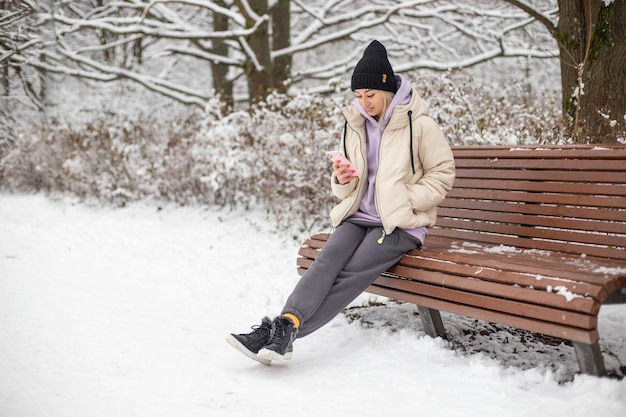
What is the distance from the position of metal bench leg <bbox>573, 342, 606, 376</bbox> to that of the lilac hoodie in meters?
1.04

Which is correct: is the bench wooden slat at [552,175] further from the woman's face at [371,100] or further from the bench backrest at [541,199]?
the woman's face at [371,100]

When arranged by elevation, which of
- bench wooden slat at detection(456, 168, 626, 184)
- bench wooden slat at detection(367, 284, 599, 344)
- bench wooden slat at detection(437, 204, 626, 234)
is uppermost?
bench wooden slat at detection(456, 168, 626, 184)

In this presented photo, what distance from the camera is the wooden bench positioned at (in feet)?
8.89

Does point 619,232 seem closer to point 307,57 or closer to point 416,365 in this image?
point 416,365

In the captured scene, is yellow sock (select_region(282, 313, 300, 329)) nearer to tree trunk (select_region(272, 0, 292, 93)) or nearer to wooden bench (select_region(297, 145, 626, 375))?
wooden bench (select_region(297, 145, 626, 375))

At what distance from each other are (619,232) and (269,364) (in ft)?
6.12

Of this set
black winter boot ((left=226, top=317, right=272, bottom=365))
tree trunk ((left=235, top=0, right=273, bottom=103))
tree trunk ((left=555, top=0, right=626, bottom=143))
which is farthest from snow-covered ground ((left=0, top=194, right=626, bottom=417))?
tree trunk ((left=235, top=0, right=273, bottom=103))

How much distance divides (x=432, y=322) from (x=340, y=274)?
1.94ft

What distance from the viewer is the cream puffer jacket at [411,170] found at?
342 cm

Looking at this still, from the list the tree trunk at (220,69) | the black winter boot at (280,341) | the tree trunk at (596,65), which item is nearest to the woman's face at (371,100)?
the black winter boot at (280,341)

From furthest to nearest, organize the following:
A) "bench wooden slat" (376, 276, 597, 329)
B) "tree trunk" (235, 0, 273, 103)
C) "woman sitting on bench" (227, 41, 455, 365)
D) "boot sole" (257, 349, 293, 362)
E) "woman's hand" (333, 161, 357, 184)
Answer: "tree trunk" (235, 0, 273, 103) < "woman's hand" (333, 161, 357, 184) < "woman sitting on bench" (227, 41, 455, 365) < "boot sole" (257, 349, 293, 362) < "bench wooden slat" (376, 276, 597, 329)

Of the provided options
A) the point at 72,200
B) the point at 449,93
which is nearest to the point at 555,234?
the point at 449,93

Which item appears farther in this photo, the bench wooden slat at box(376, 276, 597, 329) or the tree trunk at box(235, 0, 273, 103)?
the tree trunk at box(235, 0, 273, 103)

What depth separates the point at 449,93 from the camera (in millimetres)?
6004
